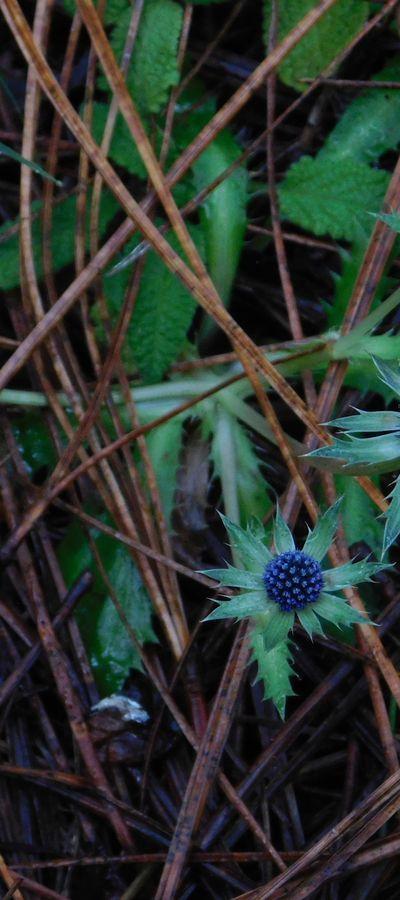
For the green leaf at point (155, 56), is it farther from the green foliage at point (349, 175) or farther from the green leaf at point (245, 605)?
the green leaf at point (245, 605)

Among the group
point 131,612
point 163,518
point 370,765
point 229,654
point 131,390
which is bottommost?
point 370,765

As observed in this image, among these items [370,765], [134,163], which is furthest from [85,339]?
[370,765]

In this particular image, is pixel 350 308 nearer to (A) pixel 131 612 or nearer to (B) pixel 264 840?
(A) pixel 131 612

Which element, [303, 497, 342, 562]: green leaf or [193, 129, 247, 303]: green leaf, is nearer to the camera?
[303, 497, 342, 562]: green leaf

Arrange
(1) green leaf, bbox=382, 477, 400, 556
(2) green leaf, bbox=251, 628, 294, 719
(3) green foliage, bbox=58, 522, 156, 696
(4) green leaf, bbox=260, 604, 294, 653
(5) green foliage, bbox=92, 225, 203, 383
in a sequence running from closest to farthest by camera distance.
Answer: (1) green leaf, bbox=382, 477, 400, 556
(4) green leaf, bbox=260, 604, 294, 653
(2) green leaf, bbox=251, 628, 294, 719
(3) green foliage, bbox=58, 522, 156, 696
(5) green foliage, bbox=92, 225, 203, 383

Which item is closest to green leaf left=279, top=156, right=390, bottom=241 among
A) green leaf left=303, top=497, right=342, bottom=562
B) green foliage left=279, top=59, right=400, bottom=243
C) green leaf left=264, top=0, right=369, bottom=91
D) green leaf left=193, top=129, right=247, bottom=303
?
green foliage left=279, top=59, right=400, bottom=243

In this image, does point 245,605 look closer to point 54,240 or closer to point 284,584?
point 284,584

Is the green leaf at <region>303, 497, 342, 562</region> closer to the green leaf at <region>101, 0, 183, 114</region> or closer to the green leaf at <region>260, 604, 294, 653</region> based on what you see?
the green leaf at <region>260, 604, 294, 653</region>
